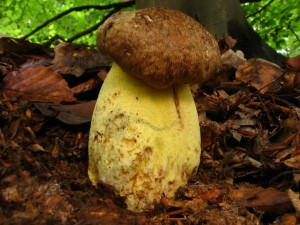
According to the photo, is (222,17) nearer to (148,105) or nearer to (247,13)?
(148,105)

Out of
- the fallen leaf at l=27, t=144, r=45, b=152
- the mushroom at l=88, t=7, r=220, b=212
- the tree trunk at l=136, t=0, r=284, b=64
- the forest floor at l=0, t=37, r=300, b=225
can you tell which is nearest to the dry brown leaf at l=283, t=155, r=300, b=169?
the forest floor at l=0, t=37, r=300, b=225

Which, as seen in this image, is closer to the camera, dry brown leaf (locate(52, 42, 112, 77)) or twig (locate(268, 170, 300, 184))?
twig (locate(268, 170, 300, 184))

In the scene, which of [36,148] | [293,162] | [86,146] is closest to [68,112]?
[86,146]

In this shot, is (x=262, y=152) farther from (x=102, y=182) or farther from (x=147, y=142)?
(x=102, y=182)

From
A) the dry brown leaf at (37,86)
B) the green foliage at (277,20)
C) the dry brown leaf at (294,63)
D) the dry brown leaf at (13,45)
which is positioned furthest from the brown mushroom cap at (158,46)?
the green foliage at (277,20)

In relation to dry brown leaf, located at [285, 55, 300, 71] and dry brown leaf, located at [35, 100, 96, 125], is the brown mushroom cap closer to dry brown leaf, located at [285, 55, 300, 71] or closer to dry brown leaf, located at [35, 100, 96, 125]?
dry brown leaf, located at [35, 100, 96, 125]

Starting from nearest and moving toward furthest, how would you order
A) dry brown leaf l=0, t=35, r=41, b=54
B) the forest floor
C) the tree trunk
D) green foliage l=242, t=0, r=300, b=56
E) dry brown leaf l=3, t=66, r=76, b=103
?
the forest floor → dry brown leaf l=3, t=66, r=76, b=103 → dry brown leaf l=0, t=35, r=41, b=54 → the tree trunk → green foliage l=242, t=0, r=300, b=56
